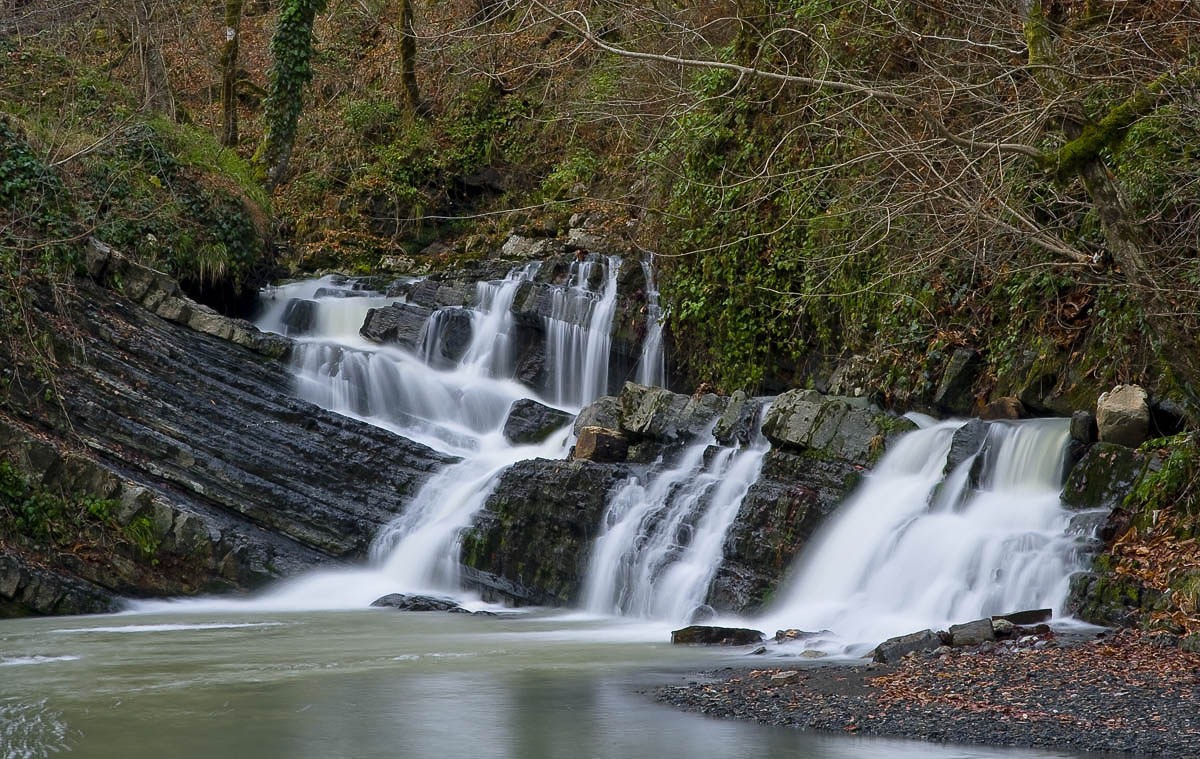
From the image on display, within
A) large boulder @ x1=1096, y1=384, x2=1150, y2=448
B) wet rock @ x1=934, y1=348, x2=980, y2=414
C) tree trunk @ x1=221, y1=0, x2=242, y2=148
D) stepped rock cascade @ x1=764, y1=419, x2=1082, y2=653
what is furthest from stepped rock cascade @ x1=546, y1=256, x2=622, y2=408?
tree trunk @ x1=221, y1=0, x2=242, y2=148

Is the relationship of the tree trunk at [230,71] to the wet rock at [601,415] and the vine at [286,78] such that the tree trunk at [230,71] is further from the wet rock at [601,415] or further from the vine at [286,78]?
the wet rock at [601,415]

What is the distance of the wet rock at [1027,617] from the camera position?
29.1 feet

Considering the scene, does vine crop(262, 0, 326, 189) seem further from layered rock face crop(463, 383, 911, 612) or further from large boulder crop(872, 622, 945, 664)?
large boulder crop(872, 622, 945, 664)

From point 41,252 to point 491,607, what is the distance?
23.9 ft

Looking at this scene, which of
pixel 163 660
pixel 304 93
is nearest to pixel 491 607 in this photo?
pixel 163 660

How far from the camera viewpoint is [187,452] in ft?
46.2

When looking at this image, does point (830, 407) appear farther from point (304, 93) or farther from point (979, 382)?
point (304, 93)

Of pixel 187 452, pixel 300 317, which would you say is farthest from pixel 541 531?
pixel 300 317

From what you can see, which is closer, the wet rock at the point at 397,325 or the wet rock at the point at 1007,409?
the wet rock at the point at 1007,409

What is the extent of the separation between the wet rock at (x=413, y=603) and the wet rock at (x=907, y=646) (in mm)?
5581

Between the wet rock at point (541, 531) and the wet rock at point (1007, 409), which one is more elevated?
the wet rock at point (1007, 409)

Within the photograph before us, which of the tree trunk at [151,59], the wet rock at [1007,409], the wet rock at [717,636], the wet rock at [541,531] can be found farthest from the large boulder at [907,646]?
the tree trunk at [151,59]

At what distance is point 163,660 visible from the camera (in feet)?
31.6

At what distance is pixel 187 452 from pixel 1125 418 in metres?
10.3
